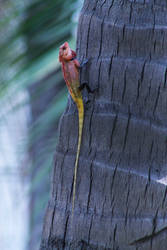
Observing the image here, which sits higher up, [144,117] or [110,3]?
[110,3]

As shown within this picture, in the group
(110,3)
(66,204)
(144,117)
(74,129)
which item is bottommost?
(66,204)

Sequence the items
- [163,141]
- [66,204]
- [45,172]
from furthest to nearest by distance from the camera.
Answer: [45,172], [66,204], [163,141]

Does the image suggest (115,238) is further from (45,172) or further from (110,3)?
(45,172)

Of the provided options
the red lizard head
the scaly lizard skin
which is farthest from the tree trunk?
the red lizard head

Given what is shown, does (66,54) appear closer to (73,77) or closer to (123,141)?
(73,77)

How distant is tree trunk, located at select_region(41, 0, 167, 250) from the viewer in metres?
2.21

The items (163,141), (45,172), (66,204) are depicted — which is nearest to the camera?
(163,141)

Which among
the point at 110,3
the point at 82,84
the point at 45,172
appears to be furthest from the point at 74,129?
the point at 45,172

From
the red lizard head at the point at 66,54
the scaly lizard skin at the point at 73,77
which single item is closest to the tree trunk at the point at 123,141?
the scaly lizard skin at the point at 73,77

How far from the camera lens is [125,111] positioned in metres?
2.27

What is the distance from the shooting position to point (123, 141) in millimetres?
2262

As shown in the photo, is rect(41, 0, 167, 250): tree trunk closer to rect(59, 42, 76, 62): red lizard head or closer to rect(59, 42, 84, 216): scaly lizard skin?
rect(59, 42, 84, 216): scaly lizard skin

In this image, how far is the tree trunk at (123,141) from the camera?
221cm

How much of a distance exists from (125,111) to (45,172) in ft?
6.03
